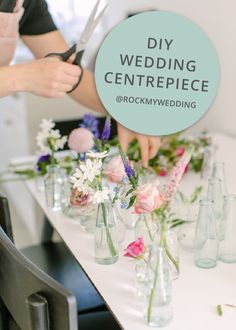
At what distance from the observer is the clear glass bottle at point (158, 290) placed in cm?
85

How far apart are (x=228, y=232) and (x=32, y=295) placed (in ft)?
1.57

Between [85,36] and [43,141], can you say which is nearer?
[85,36]

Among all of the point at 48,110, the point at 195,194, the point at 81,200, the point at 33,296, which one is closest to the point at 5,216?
the point at 81,200

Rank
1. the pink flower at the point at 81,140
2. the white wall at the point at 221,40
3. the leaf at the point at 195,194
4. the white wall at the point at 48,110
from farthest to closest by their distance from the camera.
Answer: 1. the white wall at the point at 48,110
2. the white wall at the point at 221,40
3. the leaf at the point at 195,194
4. the pink flower at the point at 81,140

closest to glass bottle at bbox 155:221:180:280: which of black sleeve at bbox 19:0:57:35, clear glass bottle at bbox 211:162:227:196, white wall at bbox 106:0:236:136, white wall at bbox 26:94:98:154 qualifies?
Result: clear glass bottle at bbox 211:162:227:196

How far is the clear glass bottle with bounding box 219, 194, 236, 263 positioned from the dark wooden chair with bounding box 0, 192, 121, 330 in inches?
15.6

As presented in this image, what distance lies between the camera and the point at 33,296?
2.54 ft

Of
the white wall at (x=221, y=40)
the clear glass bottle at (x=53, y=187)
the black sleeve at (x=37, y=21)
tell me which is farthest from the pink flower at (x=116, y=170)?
the white wall at (x=221, y=40)

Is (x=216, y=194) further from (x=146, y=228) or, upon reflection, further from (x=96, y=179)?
(x=96, y=179)

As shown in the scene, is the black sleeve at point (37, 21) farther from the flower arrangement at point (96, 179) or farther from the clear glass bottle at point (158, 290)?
the clear glass bottle at point (158, 290)

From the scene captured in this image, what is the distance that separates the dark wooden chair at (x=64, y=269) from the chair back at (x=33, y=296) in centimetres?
27

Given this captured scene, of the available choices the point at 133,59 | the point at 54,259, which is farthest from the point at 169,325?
the point at 54,259

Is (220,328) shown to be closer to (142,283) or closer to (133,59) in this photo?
(142,283)

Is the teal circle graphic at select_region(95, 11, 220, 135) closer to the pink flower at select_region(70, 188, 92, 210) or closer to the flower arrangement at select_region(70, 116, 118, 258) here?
the flower arrangement at select_region(70, 116, 118, 258)
